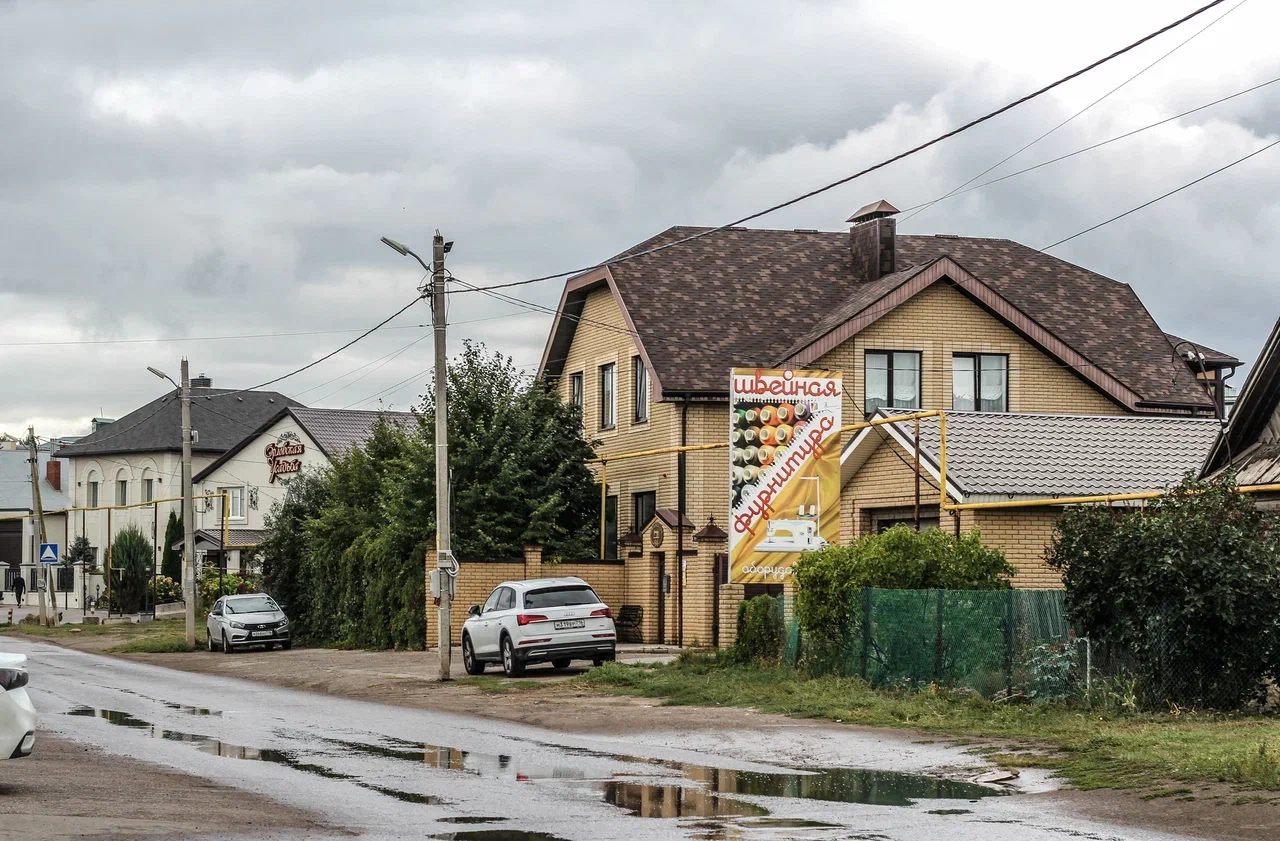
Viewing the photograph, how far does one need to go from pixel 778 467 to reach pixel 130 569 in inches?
2006

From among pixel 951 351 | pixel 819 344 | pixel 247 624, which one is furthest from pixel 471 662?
pixel 951 351

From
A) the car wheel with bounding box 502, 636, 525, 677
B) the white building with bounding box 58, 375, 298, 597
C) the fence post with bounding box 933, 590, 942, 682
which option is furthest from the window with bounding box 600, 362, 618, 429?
the white building with bounding box 58, 375, 298, 597

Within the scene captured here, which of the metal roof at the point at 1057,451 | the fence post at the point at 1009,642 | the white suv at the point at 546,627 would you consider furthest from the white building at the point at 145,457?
the fence post at the point at 1009,642

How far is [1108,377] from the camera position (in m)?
37.3

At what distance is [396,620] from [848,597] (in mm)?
17289

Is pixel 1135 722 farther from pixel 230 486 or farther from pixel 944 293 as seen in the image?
pixel 230 486

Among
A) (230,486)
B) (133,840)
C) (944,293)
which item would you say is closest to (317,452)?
(230,486)

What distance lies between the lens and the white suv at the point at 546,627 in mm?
26781

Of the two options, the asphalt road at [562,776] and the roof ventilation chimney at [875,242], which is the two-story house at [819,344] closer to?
the roof ventilation chimney at [875,242]

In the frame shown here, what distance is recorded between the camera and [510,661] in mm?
26953

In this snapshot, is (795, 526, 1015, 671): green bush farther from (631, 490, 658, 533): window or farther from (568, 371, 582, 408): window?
(568, 371, 582, 408): window

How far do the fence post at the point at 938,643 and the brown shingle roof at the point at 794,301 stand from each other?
50.0ft

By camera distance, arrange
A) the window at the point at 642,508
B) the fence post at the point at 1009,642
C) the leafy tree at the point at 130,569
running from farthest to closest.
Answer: the leafy tree at the point at 130,569
the window at the point at 642,508
the fence post at the point at 1009,642

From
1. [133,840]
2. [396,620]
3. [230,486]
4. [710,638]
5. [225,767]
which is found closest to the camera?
[133,840]
